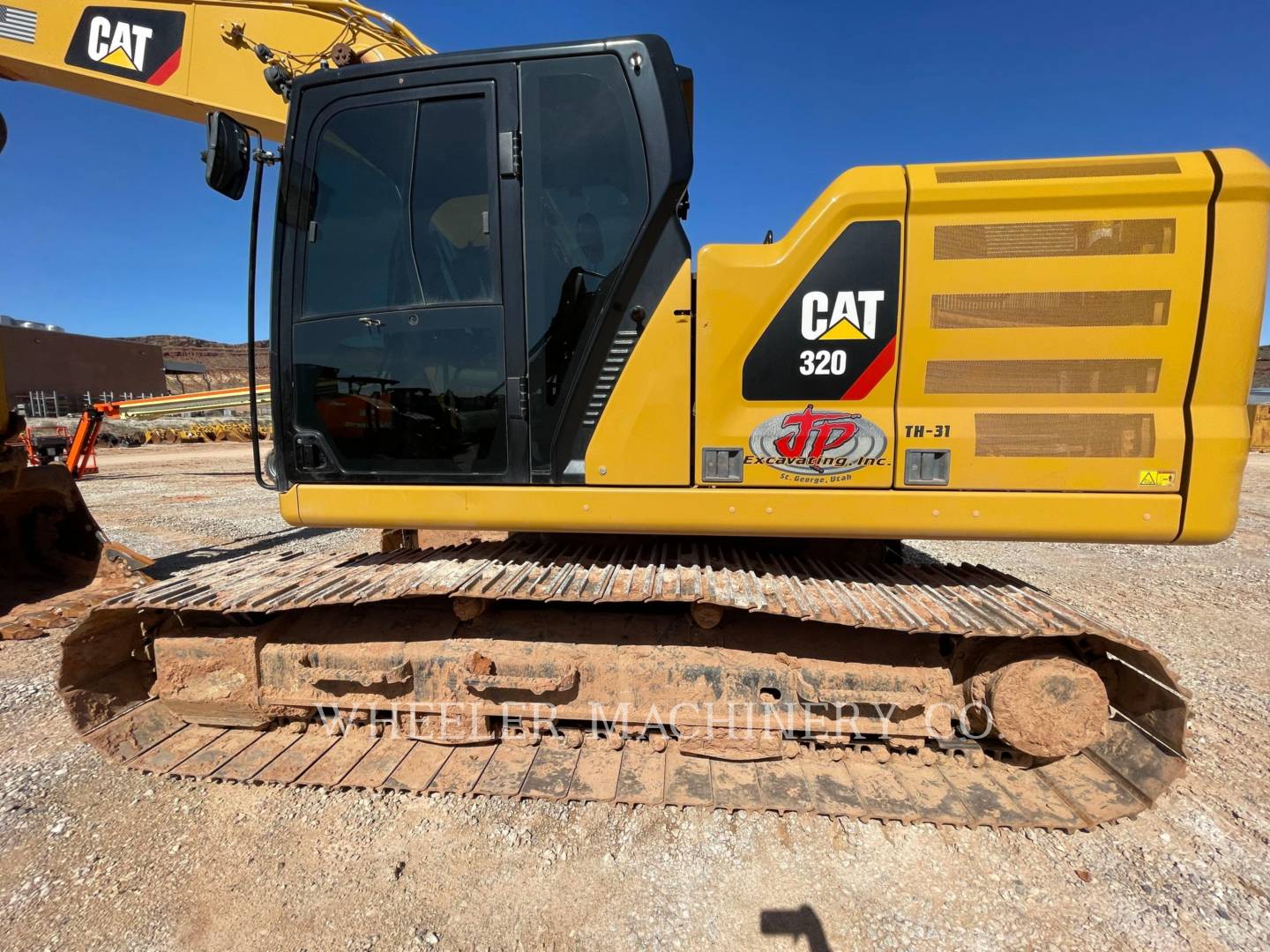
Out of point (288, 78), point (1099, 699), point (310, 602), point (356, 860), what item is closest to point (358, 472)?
point (310, 602)

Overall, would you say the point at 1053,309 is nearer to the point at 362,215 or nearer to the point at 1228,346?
the point at 1228,346

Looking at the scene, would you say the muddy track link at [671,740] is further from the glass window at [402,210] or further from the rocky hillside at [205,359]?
the rocky hillside at [205,359]

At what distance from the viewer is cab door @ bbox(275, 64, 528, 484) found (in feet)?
7.20

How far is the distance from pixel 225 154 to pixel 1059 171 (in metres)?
3.22

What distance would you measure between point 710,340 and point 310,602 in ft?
6.43

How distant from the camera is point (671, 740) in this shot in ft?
8.06

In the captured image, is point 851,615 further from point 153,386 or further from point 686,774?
point 153,386

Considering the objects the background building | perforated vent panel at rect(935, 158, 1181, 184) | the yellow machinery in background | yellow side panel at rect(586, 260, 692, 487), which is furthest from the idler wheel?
the background building

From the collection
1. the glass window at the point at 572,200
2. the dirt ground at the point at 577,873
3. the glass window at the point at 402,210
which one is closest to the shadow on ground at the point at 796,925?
the dirt ground at the point at 577,873

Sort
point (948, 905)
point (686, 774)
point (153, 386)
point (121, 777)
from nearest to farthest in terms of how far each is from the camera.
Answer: point (948, 905) → point (686, 774) → point (121, 777) → point (153, 386)

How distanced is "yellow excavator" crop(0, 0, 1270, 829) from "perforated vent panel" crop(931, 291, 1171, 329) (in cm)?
1

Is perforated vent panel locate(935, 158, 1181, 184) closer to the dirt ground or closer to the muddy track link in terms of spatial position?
the muddy track link

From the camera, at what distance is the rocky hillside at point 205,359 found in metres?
55.9

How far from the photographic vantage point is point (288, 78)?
236 cm
